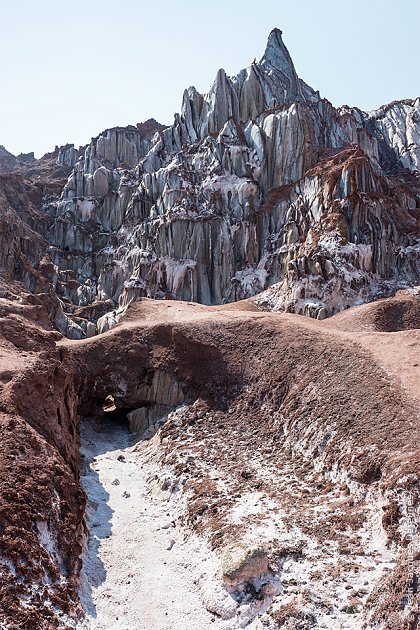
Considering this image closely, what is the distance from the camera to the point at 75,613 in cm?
1289

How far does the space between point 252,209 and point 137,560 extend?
4978 centimetres

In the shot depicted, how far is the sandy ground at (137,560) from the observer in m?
14.1

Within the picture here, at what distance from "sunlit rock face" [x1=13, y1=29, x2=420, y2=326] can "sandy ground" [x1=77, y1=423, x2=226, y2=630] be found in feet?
86.7

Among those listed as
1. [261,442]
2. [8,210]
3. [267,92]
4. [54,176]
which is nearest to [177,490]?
[261,442]

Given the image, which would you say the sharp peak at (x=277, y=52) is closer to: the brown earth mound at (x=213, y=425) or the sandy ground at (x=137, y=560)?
the brown earth mound at (x=213, y=425)

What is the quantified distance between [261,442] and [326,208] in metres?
33.5

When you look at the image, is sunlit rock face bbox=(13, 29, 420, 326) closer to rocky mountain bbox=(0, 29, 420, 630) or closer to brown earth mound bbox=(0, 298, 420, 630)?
rocky mountain bbox=(0, 29, 420, 630)

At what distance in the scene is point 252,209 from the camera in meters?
61.2

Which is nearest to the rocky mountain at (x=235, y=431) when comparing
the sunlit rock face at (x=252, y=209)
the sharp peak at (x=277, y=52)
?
the sunlit rock face at (x=252, y=209)

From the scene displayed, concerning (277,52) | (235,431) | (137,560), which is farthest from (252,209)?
(137,560)

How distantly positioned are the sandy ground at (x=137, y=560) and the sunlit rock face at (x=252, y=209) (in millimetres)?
26427

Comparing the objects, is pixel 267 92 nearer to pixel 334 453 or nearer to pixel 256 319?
pixel 256 319

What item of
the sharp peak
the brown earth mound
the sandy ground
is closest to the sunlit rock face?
the sharp peak

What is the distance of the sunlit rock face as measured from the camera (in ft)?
156
